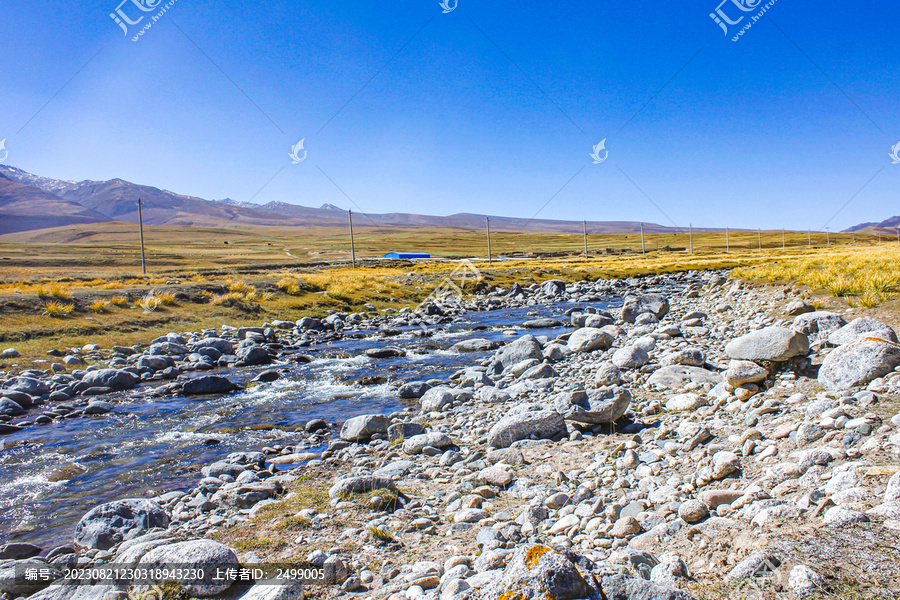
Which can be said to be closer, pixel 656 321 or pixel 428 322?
pixel 656 321

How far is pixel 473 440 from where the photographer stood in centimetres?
935

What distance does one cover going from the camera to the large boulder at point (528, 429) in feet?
28.4

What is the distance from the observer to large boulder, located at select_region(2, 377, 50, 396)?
14.2 meters

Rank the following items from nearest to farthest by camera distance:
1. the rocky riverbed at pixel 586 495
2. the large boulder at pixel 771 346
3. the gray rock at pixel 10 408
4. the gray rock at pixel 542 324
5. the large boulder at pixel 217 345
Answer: the rocky riverbed at pixel 586 495
the large boulder at pixel 771 346
the gray rock at pixel 10 408
the large boulder at pixel 217 345
the gray rock at pixel 542 324

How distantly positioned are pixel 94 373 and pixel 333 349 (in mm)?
8943

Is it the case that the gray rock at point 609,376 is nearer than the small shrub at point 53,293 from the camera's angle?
Yes

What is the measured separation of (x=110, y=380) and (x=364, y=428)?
10.8 metres

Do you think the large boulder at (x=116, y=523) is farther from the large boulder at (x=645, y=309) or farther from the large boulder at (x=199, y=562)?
the large boulder at (x=645, y=309)

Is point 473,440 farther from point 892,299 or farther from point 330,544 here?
point 892,299

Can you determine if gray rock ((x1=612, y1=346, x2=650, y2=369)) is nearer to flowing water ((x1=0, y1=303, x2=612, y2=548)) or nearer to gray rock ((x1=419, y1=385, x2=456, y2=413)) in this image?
gray rock ((x1=419, y1=385, x2=456, y2=413))

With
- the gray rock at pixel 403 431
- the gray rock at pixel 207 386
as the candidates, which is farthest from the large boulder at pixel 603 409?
the gray rock at pixel 207 386

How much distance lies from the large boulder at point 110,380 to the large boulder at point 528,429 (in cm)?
1349

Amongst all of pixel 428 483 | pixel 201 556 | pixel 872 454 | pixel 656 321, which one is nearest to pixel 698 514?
pixel 872 454

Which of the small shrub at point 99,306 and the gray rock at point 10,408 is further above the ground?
the small shrub at point 99,306
